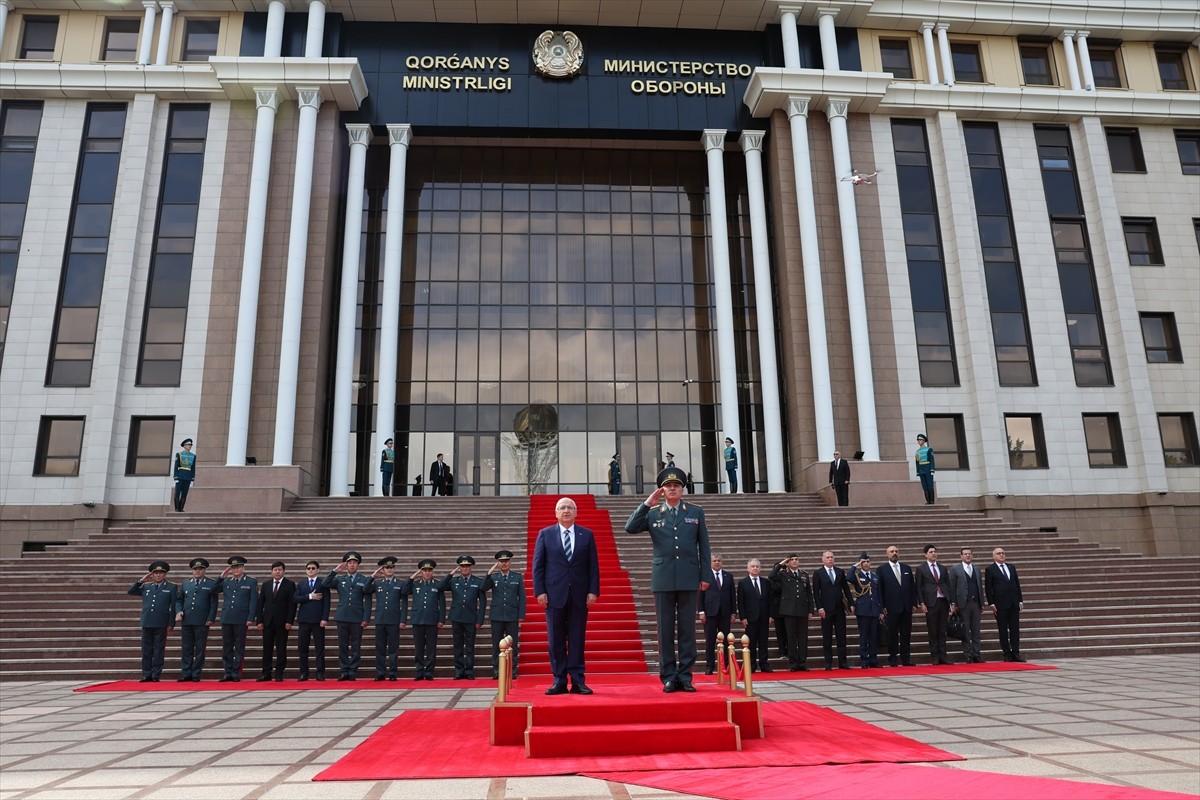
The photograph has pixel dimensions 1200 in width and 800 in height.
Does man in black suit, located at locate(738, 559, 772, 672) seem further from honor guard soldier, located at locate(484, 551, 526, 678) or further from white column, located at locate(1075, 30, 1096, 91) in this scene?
white column, located at locate(1075, 30, 1096, 91)

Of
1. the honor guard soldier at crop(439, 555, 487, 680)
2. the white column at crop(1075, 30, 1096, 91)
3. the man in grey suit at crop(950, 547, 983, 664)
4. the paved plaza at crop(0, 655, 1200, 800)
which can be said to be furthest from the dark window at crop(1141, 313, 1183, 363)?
the honor guard soldier at crop(439, 555, 487, 680)

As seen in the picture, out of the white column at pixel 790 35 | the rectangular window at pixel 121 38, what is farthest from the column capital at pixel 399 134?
the white column at pixel 790 35

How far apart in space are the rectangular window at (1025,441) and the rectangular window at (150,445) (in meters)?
25.8

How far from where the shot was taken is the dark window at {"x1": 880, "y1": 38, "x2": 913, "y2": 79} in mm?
29438

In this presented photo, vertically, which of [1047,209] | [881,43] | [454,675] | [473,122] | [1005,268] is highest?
[881,43]

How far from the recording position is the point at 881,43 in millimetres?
29656

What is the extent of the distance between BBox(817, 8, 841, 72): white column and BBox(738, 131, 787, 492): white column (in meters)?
3.17

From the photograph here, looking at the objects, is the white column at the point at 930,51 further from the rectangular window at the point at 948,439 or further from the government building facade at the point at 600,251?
the rectangular window at the point at 948,439

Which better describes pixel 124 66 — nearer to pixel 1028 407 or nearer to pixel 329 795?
pixel 329 795

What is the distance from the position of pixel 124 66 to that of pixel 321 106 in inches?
242

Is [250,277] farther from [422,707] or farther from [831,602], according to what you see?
[831,602]

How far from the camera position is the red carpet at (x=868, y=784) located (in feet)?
16.0

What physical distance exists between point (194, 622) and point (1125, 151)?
106ft

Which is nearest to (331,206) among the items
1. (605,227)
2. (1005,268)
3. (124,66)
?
(124,66)
